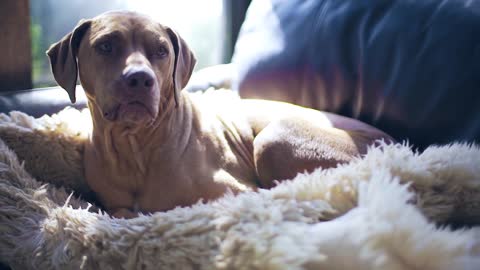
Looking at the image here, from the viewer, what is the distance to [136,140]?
2002mm

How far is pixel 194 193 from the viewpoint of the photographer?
6.41ft

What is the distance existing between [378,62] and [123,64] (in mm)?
926

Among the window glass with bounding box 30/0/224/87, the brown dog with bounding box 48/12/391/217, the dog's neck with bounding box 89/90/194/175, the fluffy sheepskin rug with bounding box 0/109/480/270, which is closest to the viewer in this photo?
the fluffy sheepskin rug with bounding box 0/109/480/270

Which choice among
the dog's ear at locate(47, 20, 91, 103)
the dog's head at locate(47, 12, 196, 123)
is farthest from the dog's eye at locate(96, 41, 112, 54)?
the dog's ear at locate(47, 20, 91, 103)

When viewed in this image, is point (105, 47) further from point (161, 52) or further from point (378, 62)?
point (378, 62)

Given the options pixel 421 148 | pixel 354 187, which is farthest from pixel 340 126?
pixel 354 187

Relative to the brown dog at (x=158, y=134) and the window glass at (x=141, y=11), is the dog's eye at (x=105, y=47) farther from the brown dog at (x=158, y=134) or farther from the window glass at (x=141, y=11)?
the window glass at (x=141, y=11)

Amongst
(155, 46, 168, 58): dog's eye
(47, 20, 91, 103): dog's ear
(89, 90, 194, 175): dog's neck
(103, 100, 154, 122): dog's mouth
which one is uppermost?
(155, 46, 168, 58): dog's eye

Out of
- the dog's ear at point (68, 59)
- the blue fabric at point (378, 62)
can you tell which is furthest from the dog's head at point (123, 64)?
the blue fabric at point (378, 62)

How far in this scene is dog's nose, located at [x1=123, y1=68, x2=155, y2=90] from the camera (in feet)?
5.79

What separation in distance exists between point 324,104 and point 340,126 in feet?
0.51

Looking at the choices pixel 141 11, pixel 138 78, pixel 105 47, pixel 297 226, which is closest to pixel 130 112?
pixel 138 78

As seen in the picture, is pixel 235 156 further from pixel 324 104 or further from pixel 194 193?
pixel 324 104

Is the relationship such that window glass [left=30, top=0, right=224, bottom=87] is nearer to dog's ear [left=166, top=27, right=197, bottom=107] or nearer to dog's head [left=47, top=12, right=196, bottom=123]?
dog's ear [left=166, top=27, right=197, bottom=107]
